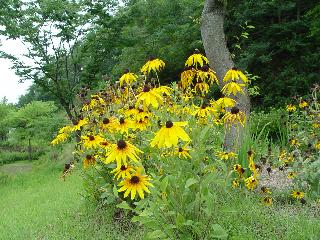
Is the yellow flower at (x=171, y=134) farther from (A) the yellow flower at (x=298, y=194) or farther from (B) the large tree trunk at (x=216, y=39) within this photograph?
(B) the large tree trunk at (x=216, y=39)

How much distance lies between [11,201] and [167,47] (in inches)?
270

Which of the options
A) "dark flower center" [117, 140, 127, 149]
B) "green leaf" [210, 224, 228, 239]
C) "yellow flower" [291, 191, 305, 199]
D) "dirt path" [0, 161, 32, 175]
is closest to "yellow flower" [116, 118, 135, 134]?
"dark flower center" [117, 140, 127, 149]

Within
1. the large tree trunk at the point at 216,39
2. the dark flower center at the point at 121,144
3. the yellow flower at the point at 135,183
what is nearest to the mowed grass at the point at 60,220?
the yellow flower at the point at 135,183

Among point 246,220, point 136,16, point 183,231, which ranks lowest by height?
point 246,220

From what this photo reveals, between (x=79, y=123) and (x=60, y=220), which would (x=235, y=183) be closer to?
(x=79, y=123)

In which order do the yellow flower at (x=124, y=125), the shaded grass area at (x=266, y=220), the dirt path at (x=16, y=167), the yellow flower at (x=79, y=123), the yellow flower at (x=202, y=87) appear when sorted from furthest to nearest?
1. the dirt path at (x=16, y=167)
2. the yellow flower at (x=79, y=123)
3. the yellow flower at (x=202, y=87)
4. the yellow flower at (x=124, y=125)
5. the shaded grass area at (x=266, y=220)

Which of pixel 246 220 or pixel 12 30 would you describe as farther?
pixel 12 30

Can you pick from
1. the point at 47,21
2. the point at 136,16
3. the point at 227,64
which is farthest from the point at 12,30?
the point at 227,64

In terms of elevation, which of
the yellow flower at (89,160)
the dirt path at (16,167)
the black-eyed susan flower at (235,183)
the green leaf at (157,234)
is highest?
the yellow flower at (89,160)

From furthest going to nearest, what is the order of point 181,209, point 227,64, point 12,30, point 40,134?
point 40,134, point 12,30, point 227,64, point 181,209

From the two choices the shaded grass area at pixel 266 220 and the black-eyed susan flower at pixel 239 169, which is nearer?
the shaded grass area at pixel 266 220

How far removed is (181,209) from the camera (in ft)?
8.64

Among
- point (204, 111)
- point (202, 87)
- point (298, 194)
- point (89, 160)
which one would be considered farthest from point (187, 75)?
point (298, 194)

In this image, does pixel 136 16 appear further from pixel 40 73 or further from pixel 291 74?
pixel 291 74
